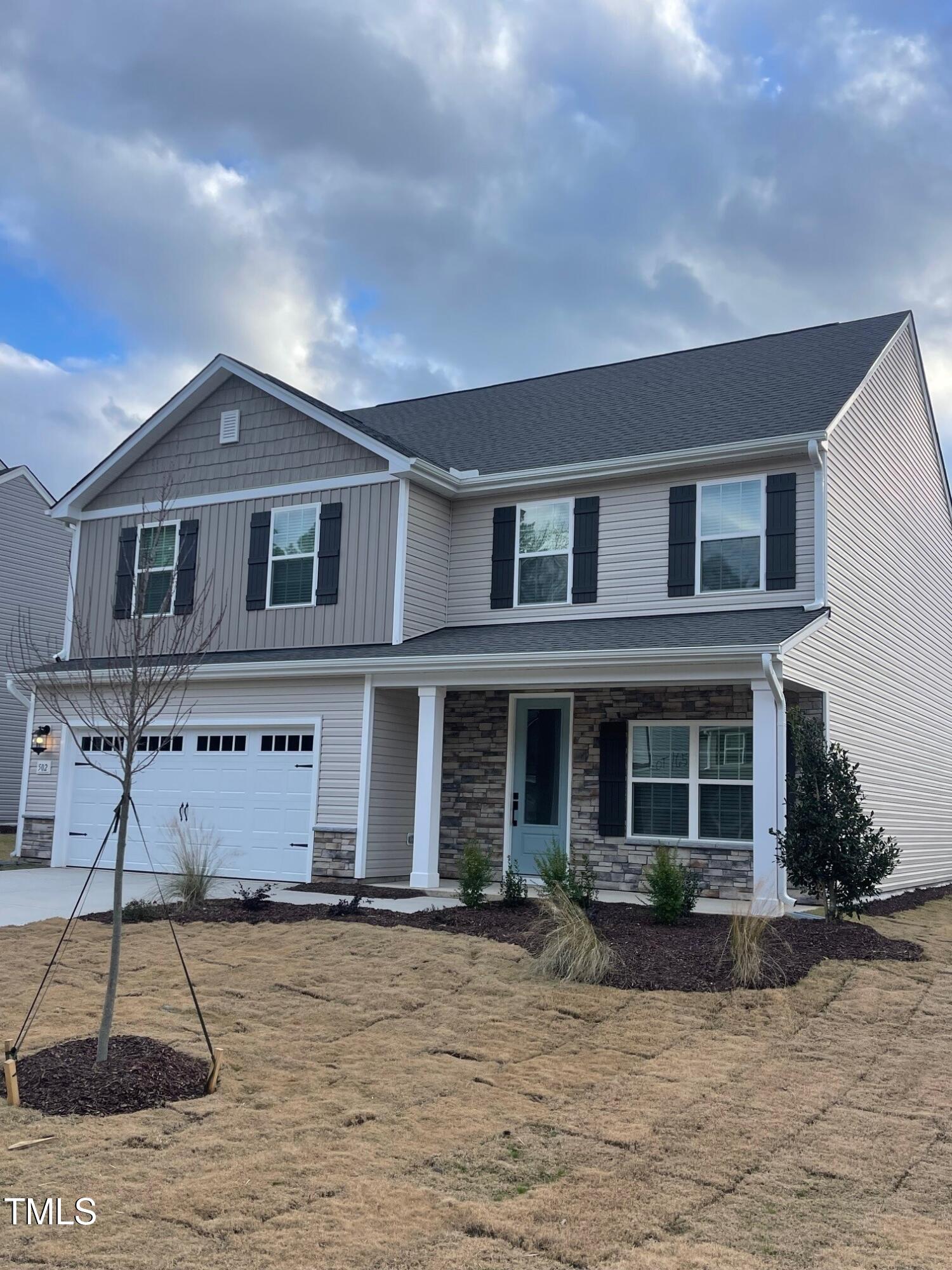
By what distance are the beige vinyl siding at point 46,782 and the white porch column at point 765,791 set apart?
32.6 feet

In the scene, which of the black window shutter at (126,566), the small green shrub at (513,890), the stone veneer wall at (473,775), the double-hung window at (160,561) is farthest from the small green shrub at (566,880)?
the black window shutter at (126,566)

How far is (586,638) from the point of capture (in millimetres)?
12000

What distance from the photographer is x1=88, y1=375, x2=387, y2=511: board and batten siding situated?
14.5 metres

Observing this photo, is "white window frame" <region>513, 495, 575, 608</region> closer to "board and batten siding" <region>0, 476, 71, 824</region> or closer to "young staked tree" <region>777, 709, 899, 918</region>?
"young staked tree" <region>777, 709, 899, 918</region>

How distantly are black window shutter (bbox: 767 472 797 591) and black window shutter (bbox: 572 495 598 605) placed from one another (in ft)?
7.28

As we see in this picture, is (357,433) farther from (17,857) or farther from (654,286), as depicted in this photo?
(654,286)

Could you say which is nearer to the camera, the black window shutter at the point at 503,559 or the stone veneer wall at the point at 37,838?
the black window shutter at the point at 503,559

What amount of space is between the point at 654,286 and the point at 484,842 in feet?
45.7

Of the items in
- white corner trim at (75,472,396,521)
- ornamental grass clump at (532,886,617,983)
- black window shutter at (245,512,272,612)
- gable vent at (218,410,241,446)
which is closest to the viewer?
ornamental grass clump at (532,886,617,983)

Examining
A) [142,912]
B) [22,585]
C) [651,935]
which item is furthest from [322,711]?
[22,585]

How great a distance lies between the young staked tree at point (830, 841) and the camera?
9672 mm

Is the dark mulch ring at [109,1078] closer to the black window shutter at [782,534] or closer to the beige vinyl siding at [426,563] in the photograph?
the beige vinyl siding at [426,563]

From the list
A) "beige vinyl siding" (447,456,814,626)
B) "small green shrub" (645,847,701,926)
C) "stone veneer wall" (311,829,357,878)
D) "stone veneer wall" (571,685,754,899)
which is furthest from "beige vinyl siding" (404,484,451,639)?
"small green shrub" (645,847,701,926)

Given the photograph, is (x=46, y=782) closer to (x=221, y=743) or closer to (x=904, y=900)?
(x=221, y=743)
